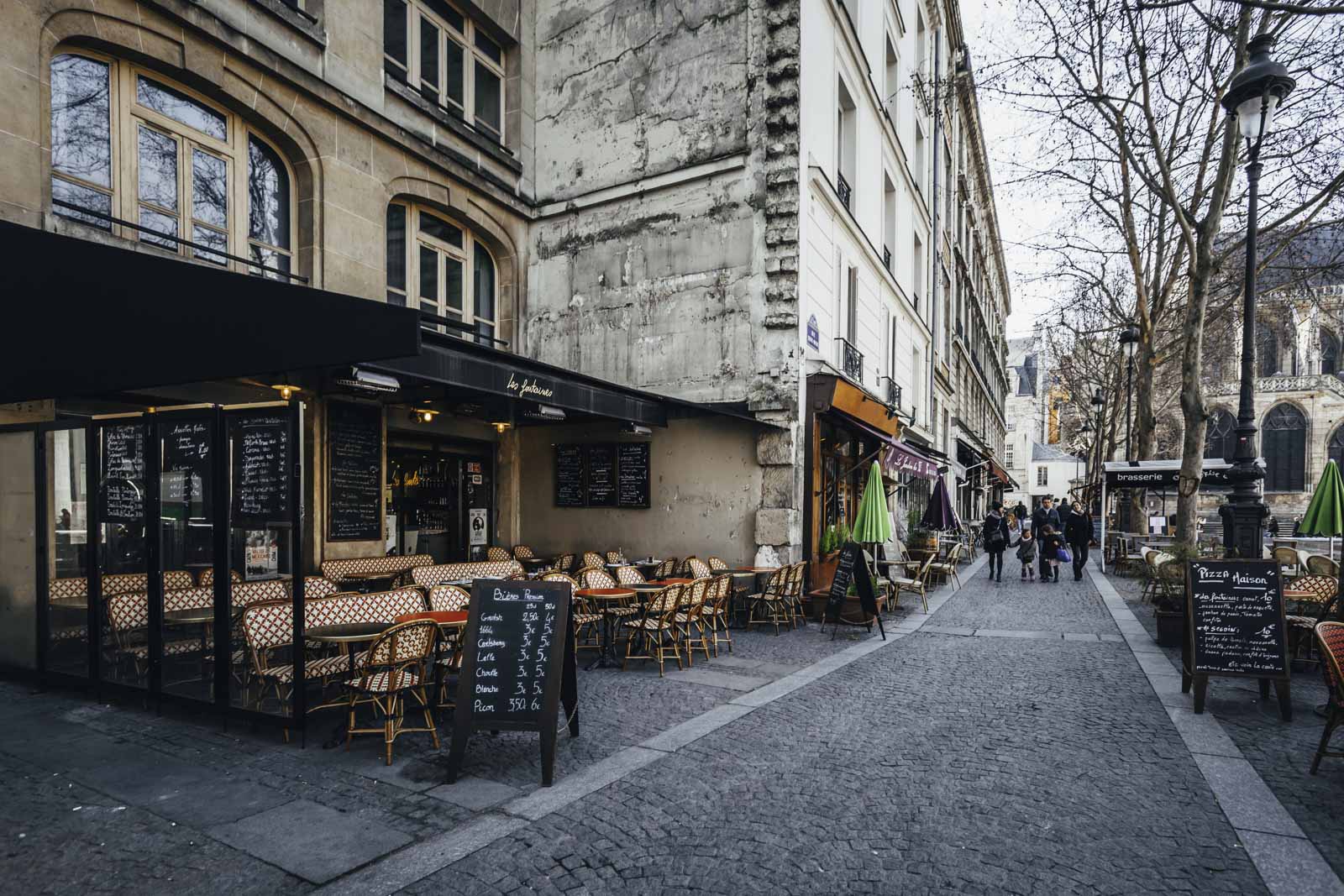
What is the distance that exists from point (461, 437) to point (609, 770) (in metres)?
9.03

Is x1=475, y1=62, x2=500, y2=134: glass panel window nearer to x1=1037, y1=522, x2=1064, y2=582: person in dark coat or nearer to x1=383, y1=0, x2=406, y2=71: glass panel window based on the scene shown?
x1=383, y1=0, x2=406, y2=71: glass panel window

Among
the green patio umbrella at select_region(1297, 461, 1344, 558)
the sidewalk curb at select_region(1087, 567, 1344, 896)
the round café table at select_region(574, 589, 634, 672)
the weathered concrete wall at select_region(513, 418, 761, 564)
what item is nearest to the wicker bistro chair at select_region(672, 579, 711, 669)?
the round café table at select_region(574, 589, 634, 672)

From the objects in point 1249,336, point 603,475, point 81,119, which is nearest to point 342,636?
point 81,119

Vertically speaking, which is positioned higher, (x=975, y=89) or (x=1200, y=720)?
(x=975, y=89)

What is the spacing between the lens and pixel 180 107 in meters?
8.84

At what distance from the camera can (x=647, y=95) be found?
517 inches

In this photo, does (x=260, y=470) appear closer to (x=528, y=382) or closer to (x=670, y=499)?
(x=528, y=382)

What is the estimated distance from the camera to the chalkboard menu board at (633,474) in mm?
12984

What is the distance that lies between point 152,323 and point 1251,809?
7.77m

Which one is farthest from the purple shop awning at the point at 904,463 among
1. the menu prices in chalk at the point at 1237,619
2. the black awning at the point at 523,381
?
the menu prices in chalk at the point at 1237,619

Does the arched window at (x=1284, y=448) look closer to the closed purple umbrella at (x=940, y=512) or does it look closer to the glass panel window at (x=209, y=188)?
the closed purple umbrella at (x=940, y=512)

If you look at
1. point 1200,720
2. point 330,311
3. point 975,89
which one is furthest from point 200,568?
point 975,89

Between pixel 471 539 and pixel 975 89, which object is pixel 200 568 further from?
pixel 975 89

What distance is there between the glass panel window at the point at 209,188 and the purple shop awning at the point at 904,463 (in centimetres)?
1043
